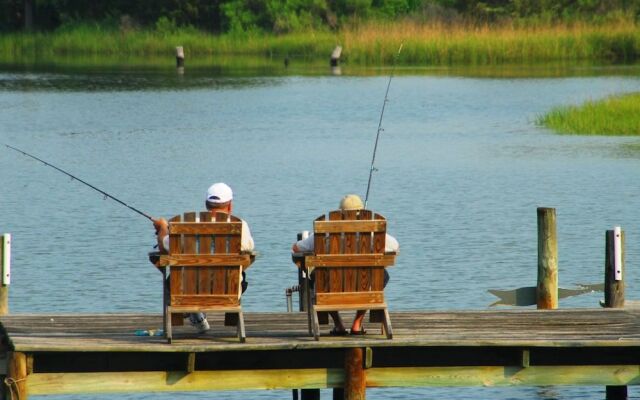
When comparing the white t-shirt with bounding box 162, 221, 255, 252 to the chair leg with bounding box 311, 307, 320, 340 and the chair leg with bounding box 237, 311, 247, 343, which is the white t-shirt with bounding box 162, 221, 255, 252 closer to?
the chair leg with bounding box 237, 311, 247, 343

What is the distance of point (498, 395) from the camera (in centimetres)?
1380

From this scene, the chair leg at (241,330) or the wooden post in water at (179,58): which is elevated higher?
the wooden post in water at (179,58)

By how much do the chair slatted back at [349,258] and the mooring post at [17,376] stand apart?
2.03 meters

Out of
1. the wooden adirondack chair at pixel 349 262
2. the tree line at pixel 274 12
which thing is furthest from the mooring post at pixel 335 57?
the wooden adirondack chair at pixel 349 262

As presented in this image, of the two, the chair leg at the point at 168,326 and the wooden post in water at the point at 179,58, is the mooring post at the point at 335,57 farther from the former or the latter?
the chair leg at the point at 168,326

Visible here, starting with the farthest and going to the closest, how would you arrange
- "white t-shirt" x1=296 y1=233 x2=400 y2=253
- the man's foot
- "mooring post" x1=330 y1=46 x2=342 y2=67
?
1. "mooring post" x1=330 y1=46 x2=342 y2=67
2. the man's foot
3. "white t-shirt" x1=296 y1=233 x2=400 y2=253

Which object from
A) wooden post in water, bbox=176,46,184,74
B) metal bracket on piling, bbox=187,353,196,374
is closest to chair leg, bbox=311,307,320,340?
metal bracket on piling, bbox=187,353,196,374

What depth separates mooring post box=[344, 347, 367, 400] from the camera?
10.8 m

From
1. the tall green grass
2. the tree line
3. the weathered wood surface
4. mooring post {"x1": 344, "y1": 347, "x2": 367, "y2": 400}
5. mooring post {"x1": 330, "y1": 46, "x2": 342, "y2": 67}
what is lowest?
mooring post {"x1": 344, "y1": 347, "x2": 367, "y2": 400}

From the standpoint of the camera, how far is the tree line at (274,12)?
6981 centimetres

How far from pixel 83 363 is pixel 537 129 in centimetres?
2805

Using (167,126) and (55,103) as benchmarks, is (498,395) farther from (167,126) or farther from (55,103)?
(55,103)

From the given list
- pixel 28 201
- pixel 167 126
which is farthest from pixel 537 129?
pixel 28 201

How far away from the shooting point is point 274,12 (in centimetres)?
7856
